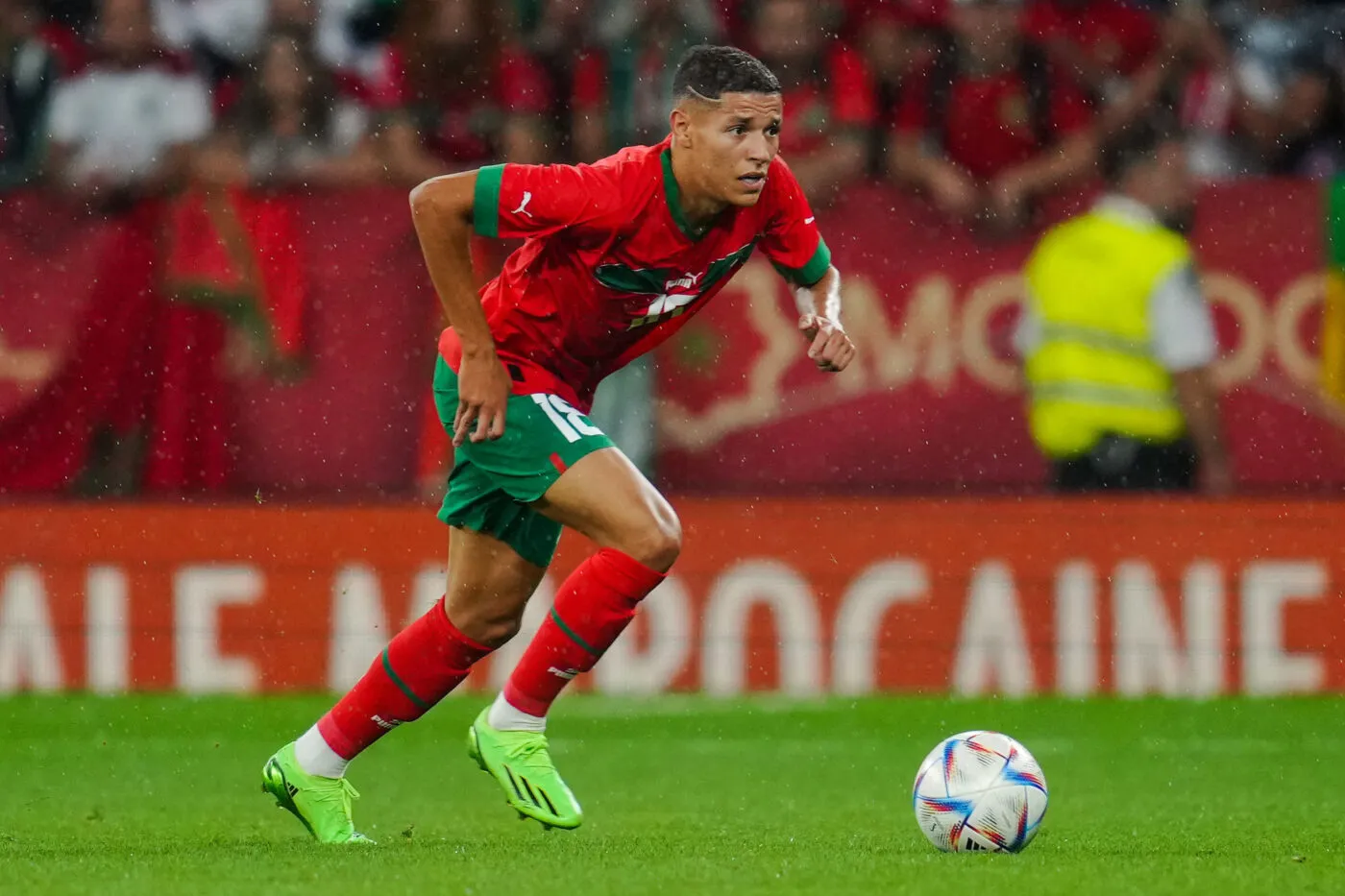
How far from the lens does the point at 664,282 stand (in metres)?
5.60

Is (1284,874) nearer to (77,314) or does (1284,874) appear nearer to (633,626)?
(633,626)

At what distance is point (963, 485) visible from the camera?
33.2 feet

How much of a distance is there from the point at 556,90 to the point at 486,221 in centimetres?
519

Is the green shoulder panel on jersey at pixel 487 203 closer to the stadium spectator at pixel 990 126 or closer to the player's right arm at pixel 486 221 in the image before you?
the player's right arm at pixel 486 221

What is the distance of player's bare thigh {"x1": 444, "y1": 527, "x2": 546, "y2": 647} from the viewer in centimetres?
567

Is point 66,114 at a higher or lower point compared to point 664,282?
higher

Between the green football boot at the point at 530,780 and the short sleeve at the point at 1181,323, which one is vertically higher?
the short sleeve at the point at 1181,323

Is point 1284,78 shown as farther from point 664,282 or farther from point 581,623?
point 581,623

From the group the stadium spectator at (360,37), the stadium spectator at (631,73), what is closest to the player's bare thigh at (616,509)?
the stadium spectator at (631,73)

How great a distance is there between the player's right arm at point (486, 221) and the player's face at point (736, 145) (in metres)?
0.24

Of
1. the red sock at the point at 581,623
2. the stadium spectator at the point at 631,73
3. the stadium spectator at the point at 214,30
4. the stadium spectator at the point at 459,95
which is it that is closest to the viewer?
the red sock at the point at 581,623

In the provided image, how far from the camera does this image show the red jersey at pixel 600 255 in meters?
5.40

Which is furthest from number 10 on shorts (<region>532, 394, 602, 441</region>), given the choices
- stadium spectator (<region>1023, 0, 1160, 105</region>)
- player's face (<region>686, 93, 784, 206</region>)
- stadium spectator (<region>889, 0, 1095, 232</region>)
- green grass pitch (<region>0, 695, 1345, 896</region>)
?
stadium spectator (<region>1023, 0, 1160, 105</region>)

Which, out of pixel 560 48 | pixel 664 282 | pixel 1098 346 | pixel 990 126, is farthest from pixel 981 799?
pixel 560 48
